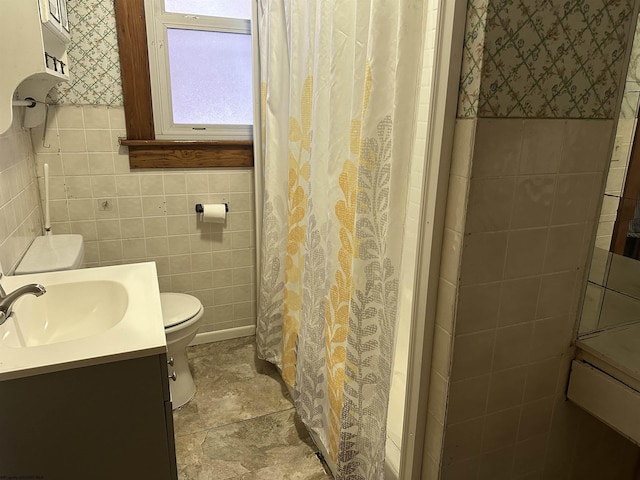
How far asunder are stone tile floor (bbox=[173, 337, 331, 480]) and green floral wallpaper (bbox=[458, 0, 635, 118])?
146 centimetres

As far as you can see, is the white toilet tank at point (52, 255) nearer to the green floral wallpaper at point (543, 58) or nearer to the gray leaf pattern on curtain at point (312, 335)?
the gray leaf pattern on curtain at point (312, 335)

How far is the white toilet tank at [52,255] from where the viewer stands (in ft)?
5.24

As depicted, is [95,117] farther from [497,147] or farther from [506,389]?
[506,389]

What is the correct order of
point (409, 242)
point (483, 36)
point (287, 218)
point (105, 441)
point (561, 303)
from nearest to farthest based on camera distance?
point (483, 36) → point (105, 441) → point (561, 303) → point (409, 242) → point (287, 218)

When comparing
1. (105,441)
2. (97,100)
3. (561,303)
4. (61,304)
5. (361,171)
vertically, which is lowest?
(105,441)

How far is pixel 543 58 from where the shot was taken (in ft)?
3.36

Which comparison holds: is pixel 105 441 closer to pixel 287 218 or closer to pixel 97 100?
pixel 287 218

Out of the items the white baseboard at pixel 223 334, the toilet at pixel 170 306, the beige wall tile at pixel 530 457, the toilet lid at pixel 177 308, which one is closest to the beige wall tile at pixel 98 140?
the toilet at pixel 170 306

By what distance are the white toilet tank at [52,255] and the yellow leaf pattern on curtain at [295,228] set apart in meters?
0.84

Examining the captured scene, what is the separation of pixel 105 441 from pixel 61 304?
1.68ft

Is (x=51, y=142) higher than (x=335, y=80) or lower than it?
lower

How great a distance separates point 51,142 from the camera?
2084 millimetres

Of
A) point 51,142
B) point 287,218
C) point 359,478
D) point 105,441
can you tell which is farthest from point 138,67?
point 359,478

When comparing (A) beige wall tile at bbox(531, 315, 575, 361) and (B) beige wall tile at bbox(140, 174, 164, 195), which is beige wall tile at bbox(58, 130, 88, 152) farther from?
(A) beige wall tile at bbox(531, 315, 575, 361)
